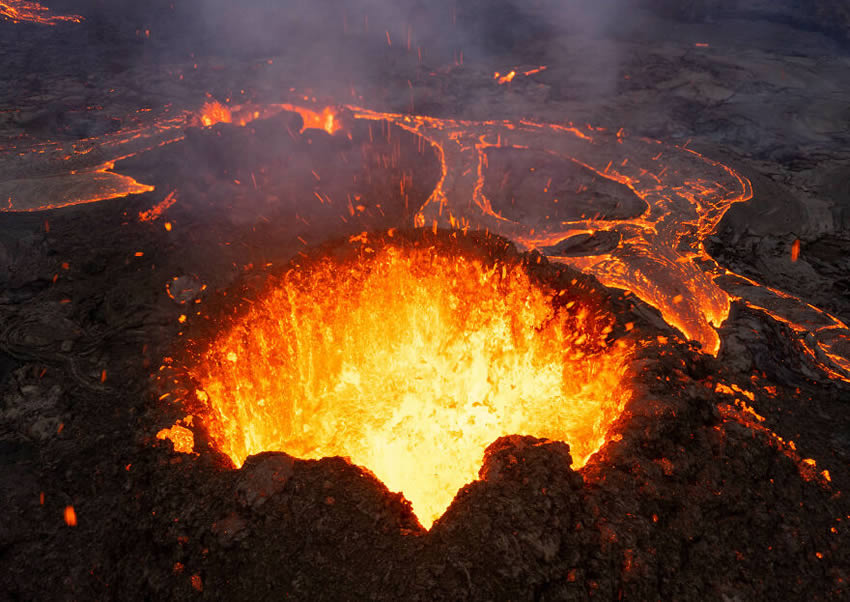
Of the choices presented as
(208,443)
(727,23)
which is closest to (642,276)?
(208,443)

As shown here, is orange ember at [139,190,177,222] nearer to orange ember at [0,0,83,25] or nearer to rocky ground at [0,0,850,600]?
rocky ground at [0,0,850,600]

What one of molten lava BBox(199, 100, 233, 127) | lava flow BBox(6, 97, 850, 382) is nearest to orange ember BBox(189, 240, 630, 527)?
lava flow BBox(6, 97, 850, 382)

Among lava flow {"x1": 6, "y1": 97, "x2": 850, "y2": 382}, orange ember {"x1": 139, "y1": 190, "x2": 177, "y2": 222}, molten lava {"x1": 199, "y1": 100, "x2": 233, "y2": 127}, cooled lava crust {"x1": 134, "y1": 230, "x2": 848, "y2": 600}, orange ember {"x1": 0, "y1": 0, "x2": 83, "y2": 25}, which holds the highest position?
orange ember {"x1": 0, "y1": 0, "x2": 83, "y2": 25}

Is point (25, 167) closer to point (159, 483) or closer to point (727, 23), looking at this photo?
point (159, 483)

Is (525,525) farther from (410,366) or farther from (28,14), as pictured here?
(28,14)

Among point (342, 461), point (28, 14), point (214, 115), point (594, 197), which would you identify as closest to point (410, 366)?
point (342, 461)

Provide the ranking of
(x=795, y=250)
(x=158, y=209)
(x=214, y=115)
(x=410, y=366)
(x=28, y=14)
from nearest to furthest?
(x=410, y=366)
(x=795, y=250)
(x=158, y=209)
(x=214, y=115)
(x=28, y=14)

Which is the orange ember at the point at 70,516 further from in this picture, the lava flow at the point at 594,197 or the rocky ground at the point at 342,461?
the lava flow at the point at 594,197
